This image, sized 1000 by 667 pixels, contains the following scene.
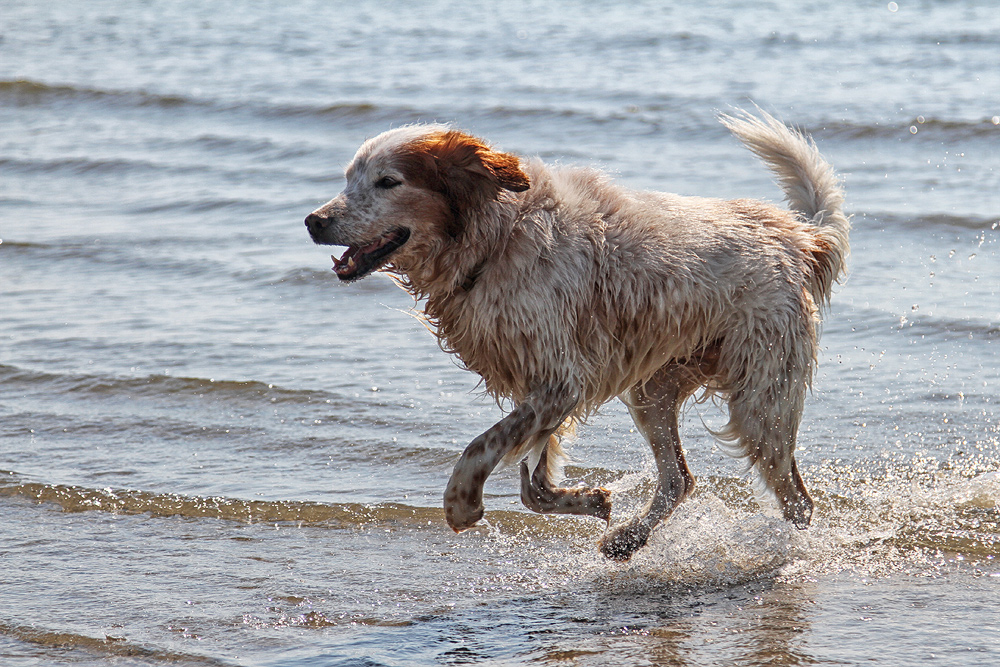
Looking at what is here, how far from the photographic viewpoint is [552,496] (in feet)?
14.9

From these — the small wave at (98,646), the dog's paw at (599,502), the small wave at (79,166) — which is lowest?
the small wave at (98,646)

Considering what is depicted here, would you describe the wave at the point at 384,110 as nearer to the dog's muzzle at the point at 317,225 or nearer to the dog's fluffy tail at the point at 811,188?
the dog's fluffy tail at the point at 811,188

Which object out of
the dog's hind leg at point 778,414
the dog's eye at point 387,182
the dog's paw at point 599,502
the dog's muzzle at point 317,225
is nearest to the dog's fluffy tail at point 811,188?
the dog's hind leg at point 778,414

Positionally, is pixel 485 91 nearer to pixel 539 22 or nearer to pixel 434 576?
pixel 539 22

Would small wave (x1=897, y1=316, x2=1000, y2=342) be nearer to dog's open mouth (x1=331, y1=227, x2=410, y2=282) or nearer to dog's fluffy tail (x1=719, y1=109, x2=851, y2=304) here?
dog's fluffy tail (x1=719, y1=109, x2=851, y2=304)

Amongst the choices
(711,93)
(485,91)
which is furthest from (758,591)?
(485,91)

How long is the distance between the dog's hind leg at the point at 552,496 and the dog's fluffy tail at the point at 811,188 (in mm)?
1166

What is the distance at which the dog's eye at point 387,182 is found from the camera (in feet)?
13.5

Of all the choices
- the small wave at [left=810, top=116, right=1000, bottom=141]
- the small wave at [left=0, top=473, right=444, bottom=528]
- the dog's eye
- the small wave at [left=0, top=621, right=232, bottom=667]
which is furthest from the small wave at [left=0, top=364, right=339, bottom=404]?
the small wave at [left=810, top=116, right=1000, bottom=141]

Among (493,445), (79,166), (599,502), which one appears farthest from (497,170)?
(79,166)

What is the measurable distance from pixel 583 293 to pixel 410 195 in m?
0.70

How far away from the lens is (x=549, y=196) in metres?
4.35

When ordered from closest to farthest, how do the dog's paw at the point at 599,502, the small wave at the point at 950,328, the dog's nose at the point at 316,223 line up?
the dog's nose at the point at 316,223 → the dog's paw at the point at 599,502 → the small wave at the point at 950,328

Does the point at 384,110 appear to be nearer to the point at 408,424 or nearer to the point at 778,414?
the point at 408,424
